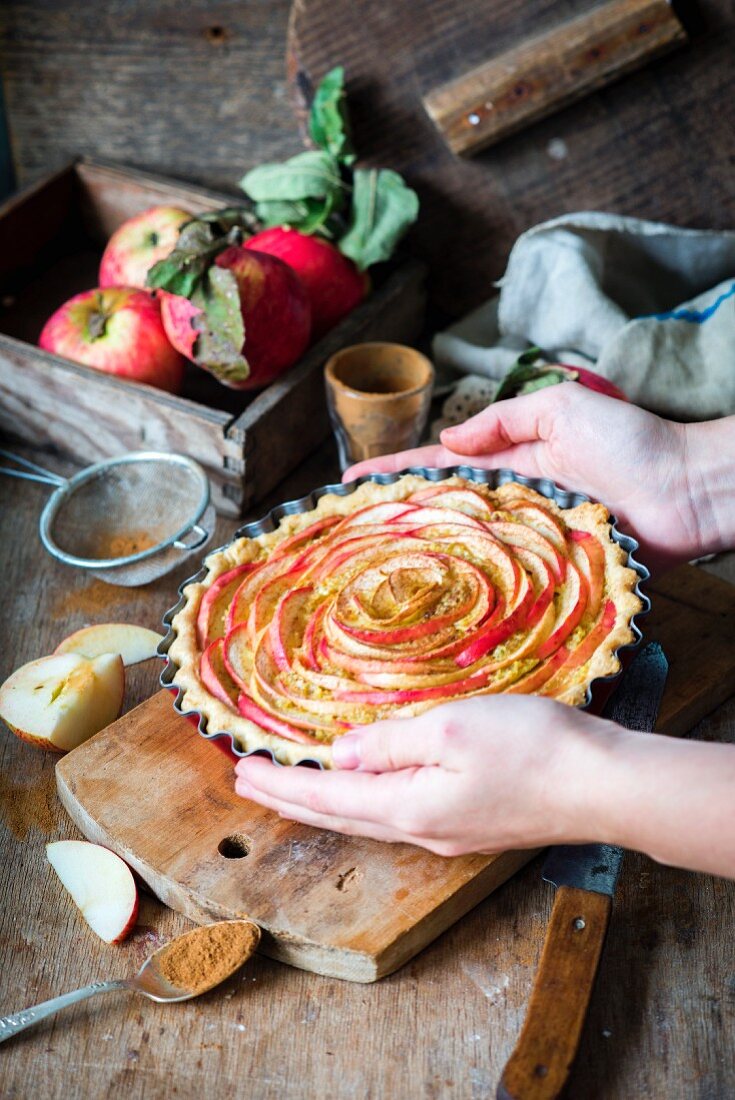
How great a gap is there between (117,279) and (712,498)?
146 cm

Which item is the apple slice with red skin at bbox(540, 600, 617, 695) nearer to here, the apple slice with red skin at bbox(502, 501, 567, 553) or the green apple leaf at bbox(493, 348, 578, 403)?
the apple slice with red skin at bbox(502, 501, 567, 553)

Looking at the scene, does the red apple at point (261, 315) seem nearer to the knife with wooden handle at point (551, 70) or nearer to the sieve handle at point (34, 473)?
the sieve handle at point (34, 473)

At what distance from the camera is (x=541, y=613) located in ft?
5.38

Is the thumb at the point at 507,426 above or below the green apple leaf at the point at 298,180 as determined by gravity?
below

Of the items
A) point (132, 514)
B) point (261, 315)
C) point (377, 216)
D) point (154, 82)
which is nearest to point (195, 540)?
point (132, 514)

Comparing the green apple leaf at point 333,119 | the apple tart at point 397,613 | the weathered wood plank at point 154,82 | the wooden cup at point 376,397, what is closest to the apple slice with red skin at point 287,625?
the apple tart at point 397,613

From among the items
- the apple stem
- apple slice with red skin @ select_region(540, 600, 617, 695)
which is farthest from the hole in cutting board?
the apple stem

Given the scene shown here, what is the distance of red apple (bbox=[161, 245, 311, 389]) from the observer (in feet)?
7.06

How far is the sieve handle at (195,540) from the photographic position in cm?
208

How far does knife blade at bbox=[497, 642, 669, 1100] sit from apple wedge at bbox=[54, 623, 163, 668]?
32.0 inches

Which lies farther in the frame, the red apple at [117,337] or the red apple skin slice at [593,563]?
the red apple at [117,337]

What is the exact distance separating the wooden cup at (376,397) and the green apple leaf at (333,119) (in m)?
0.56

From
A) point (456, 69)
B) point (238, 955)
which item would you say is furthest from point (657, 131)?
point (238, 955)

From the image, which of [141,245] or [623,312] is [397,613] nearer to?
[623,312]
